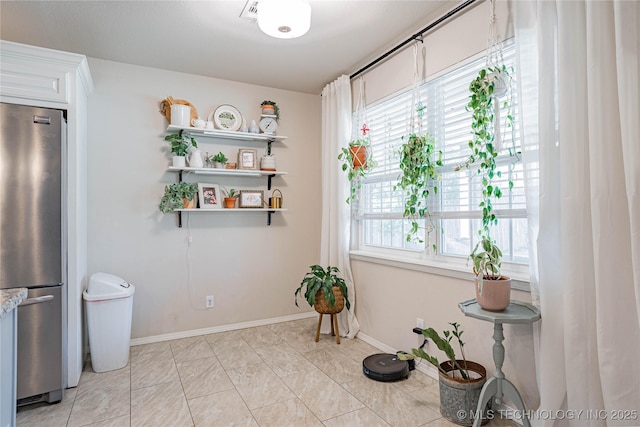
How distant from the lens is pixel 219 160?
333 cm

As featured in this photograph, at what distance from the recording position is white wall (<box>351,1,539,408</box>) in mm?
1939

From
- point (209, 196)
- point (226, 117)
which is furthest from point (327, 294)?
point (226, 117)

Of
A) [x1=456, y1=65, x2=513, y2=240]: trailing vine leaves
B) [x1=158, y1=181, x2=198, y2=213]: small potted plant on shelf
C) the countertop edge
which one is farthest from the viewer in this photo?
[x1=158, y1=181, x2=198, y2=213]: small potted plant on shelf

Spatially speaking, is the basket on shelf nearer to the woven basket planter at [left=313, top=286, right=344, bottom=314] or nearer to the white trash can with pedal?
the white trash can with pedal

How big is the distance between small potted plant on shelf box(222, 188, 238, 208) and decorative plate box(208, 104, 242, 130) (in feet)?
2.00

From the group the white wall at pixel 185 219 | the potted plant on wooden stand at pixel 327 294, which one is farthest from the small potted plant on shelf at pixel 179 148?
the potted plant on wooden stand at pixel 327 294

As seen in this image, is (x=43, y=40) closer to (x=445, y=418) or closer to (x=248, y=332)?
(x=248, y=332)

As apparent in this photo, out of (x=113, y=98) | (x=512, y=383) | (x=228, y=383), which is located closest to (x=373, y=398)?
(x=512, y=383)

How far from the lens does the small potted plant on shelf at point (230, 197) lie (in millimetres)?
3398

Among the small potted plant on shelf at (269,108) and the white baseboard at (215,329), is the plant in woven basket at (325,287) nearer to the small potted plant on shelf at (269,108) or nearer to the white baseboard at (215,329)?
the white baseboard at (215,329)

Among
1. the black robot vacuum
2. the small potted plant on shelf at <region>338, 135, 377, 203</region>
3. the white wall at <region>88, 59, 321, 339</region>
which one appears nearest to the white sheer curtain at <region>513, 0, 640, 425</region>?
the black robot vacuum

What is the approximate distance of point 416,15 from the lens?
242 cm

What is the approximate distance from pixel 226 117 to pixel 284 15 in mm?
1651

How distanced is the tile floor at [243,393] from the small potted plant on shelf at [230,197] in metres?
1.29
